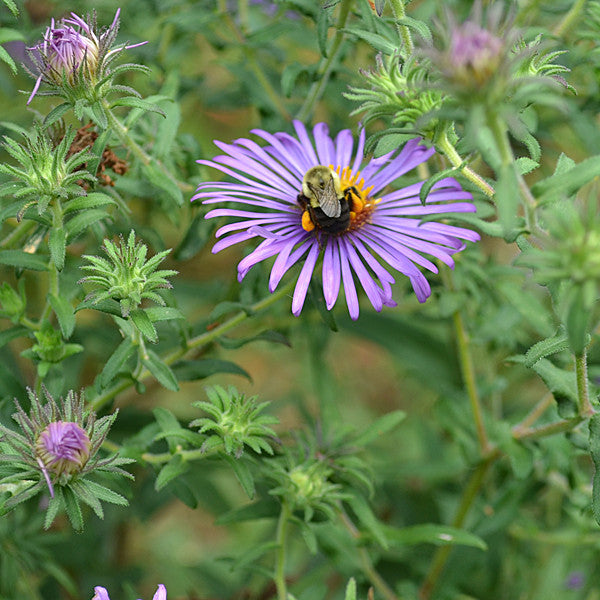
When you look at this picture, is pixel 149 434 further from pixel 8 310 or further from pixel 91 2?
pixel 91 2

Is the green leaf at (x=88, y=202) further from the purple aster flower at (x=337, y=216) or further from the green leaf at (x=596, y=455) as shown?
the green leaf at (x=596, y=455)

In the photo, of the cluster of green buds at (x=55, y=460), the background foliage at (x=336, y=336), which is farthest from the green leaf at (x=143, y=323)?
the cluster of green buds at (x=55, y=460)

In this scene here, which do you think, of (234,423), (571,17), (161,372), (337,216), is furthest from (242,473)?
(571,17)

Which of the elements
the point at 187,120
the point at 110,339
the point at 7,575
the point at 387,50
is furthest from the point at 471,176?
the point at 187,120

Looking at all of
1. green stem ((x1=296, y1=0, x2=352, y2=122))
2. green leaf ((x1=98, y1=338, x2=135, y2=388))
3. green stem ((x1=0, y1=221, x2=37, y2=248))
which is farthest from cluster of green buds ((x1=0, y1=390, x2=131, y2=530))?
green stem ((x1=296, y1=0, x2=352, y2=122))

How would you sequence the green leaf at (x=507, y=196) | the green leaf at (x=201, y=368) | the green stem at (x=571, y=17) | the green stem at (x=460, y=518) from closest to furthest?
the green leaf at (x=507, y=196), the green leaf at (x=201, y=368), the green stem at (x=571, y=17), the green stem at (x=460, y=518)
